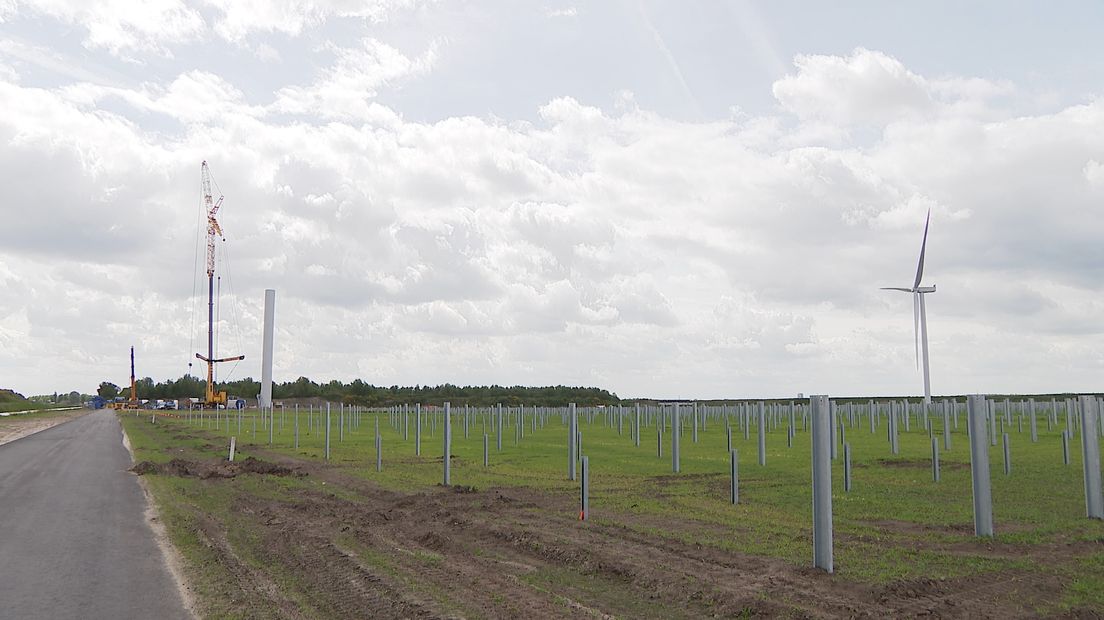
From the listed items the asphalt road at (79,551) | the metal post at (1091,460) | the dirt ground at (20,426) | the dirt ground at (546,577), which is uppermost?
the metal post at (1091,460)

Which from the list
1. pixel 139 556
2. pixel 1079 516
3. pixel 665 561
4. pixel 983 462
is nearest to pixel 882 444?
pixel 1079 516

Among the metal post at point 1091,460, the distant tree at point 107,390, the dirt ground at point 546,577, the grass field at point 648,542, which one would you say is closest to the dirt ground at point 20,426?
the grass field at point 648,542

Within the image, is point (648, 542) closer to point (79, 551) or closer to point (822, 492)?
point (822, 492)

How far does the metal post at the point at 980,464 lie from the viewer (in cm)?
1202

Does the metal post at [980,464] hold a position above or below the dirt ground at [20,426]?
above

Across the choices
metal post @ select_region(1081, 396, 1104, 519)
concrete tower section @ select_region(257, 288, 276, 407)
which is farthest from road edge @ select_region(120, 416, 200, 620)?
concrete tower section @ select_region(257, 288, 276, 407)

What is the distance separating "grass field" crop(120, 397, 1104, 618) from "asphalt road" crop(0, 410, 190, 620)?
585 mm

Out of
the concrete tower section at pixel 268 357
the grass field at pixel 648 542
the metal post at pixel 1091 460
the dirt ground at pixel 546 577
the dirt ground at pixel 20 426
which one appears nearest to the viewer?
Answer: the dirt ground at pixel 546 577

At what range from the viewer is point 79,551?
12086 mm

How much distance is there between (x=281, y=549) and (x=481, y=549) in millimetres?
2759

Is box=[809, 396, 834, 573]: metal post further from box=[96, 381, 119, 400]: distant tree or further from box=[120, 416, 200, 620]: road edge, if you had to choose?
box=[96, 381, 119, 400]: distant tree

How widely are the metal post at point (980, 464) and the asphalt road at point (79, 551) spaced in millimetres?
10259

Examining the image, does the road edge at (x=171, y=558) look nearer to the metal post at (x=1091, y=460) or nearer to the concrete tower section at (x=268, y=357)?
the metal post at (x=1091, y=460)

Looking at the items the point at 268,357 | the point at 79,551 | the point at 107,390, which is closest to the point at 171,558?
the point at 79,551
